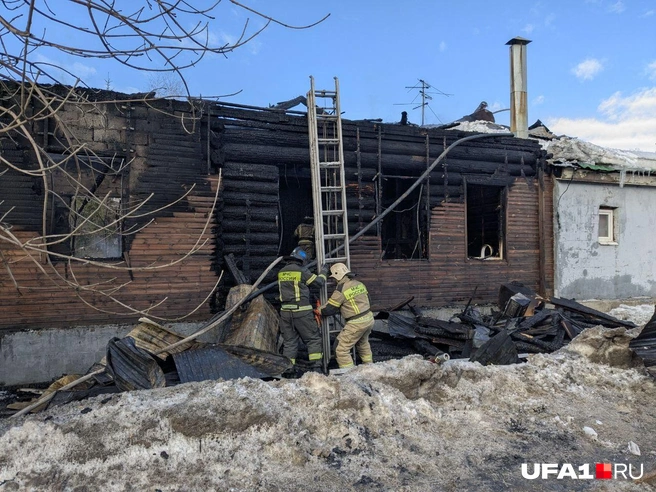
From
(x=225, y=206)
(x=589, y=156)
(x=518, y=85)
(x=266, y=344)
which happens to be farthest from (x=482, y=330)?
(x=518, y=85)

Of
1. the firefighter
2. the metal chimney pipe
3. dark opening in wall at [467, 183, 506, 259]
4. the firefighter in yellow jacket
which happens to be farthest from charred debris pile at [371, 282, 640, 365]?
the metal chimney pipe

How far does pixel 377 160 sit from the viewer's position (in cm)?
955

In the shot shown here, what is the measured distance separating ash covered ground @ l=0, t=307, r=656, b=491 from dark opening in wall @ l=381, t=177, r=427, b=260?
5.41 m

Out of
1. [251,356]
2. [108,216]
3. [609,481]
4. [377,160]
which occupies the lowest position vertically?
[609,481]

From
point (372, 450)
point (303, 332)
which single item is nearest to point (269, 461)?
point (372, 450)

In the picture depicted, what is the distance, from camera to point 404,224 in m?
11.6

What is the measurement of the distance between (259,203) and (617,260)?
902cm

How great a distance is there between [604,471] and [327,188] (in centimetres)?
564

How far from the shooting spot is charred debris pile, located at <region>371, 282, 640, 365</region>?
25.2ft

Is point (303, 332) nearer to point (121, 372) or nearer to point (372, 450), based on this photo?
point (121, 372)

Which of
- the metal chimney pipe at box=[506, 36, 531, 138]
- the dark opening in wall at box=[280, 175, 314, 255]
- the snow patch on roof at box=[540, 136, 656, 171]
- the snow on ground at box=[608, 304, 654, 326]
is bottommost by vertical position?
the snow on ground at box=[608, 304, 654, 326]

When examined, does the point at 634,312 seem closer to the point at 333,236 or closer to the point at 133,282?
the point at 333,236

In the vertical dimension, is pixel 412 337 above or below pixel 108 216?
below

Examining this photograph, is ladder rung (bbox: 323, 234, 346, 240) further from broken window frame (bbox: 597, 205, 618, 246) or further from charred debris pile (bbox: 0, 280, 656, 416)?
broken window frame (bbox: 597, 205, 618, 246)
